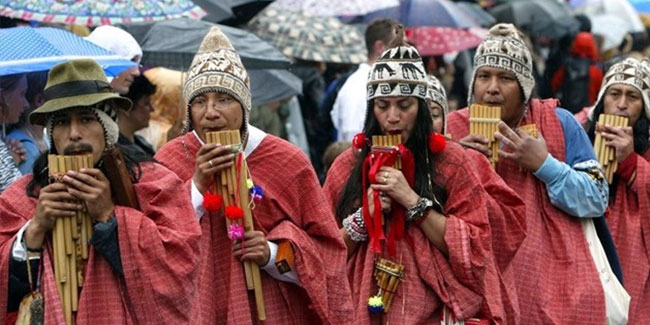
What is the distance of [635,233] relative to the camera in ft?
32.4

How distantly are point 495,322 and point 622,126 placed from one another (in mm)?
2105

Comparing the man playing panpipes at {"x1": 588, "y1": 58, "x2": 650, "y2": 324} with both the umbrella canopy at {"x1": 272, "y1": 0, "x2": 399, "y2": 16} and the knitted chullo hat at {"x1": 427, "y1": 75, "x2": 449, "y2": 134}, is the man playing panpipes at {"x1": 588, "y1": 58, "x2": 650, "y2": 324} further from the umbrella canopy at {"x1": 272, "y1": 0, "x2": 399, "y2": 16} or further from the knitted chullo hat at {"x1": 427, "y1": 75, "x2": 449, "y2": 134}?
the umbrella canopy at {"x1": 272, "y1": 0, "x2": 399, "y2": 16}

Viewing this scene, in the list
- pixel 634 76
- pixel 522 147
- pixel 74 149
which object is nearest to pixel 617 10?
pixel 634 76

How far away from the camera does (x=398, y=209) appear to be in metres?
8.09

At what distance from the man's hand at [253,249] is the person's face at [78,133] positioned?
878 millimetres

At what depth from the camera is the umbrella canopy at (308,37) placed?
46.7ft

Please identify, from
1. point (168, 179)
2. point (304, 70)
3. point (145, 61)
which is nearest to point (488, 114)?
point (168, 179)

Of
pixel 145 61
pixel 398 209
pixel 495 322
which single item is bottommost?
pixel 495 322

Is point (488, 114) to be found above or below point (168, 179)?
above

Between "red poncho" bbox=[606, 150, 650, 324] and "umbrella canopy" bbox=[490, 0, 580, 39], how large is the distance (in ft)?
32.8

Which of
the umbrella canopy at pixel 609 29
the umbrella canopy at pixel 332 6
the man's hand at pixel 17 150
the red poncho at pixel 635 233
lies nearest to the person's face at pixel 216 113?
the man's hand at pixel 17 150

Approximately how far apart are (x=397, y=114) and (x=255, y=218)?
0.93m

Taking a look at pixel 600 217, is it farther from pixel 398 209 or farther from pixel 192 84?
pixel 192 84

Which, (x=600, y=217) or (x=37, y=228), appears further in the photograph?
(x=600, y=217)
